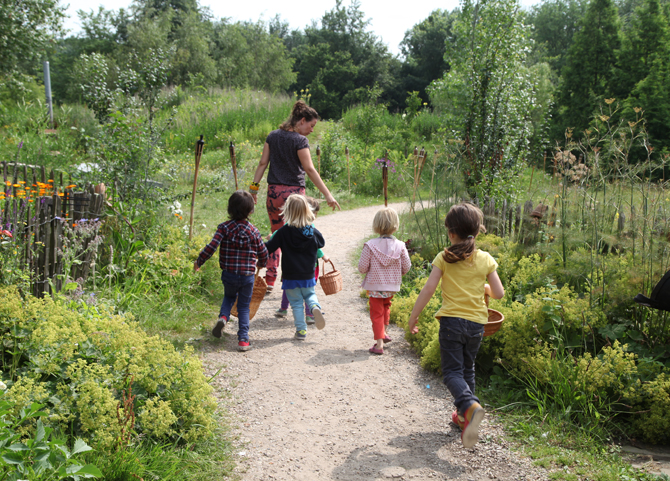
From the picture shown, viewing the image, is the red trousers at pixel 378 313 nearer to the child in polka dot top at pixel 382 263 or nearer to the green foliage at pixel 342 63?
the child in polka dot top at pixel 382 263

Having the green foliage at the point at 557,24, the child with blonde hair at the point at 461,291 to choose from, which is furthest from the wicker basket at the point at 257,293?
the green foliage at the point at 557,24

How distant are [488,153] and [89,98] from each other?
20.0ft

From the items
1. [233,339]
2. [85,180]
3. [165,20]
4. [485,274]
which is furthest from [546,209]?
[165,20]

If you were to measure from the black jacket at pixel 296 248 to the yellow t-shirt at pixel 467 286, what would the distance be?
165cm

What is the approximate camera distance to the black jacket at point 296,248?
14.4ft

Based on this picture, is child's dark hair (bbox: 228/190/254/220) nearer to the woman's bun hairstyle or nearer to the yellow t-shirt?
the woman's bun hairstyle

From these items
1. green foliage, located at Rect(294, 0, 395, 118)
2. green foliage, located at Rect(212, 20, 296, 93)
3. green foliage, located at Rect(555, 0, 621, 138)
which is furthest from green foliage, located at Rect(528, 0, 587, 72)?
green foliage, located at Rect(555, 0, 621, 138)

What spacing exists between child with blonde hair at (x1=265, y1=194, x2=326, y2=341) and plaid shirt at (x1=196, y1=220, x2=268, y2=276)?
0.25m

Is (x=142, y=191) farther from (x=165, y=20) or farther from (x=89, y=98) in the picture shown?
(x=165, y=20)

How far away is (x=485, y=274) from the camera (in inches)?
119

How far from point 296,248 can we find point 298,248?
0.02 meters

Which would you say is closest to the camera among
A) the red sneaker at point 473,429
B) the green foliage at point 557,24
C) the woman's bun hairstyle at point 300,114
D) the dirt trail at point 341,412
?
the red sneaker at point 473,429

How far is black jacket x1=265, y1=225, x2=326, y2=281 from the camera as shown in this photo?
4.38 meters

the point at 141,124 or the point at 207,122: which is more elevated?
the point at 207,122
